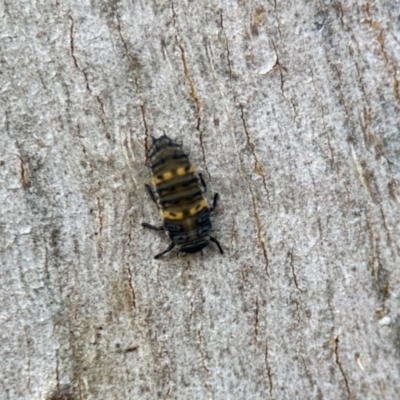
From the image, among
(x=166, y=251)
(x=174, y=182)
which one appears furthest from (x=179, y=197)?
(x=166, y=251)

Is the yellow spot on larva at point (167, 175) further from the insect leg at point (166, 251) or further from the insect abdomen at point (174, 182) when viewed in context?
the insect leg at point (166, 251)

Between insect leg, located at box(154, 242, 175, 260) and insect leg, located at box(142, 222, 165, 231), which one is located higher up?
insect leg, located at box(142, 222, 165, 231)

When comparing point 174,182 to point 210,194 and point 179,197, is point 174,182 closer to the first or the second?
point 179,197

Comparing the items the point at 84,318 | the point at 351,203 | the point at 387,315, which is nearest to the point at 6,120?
the point at 84,318

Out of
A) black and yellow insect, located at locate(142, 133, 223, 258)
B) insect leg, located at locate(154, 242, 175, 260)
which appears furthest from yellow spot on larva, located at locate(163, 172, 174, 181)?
insect leg, located at locate(154, 242, 175, 260)

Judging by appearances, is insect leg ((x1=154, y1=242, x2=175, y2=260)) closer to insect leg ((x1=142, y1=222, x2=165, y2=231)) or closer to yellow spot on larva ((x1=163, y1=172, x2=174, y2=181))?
insect leg ((x1=142, y1=222, x2=165, y2=231))

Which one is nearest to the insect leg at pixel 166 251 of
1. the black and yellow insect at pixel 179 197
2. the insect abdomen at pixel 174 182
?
the black and yellow insect at pixel 179 197
